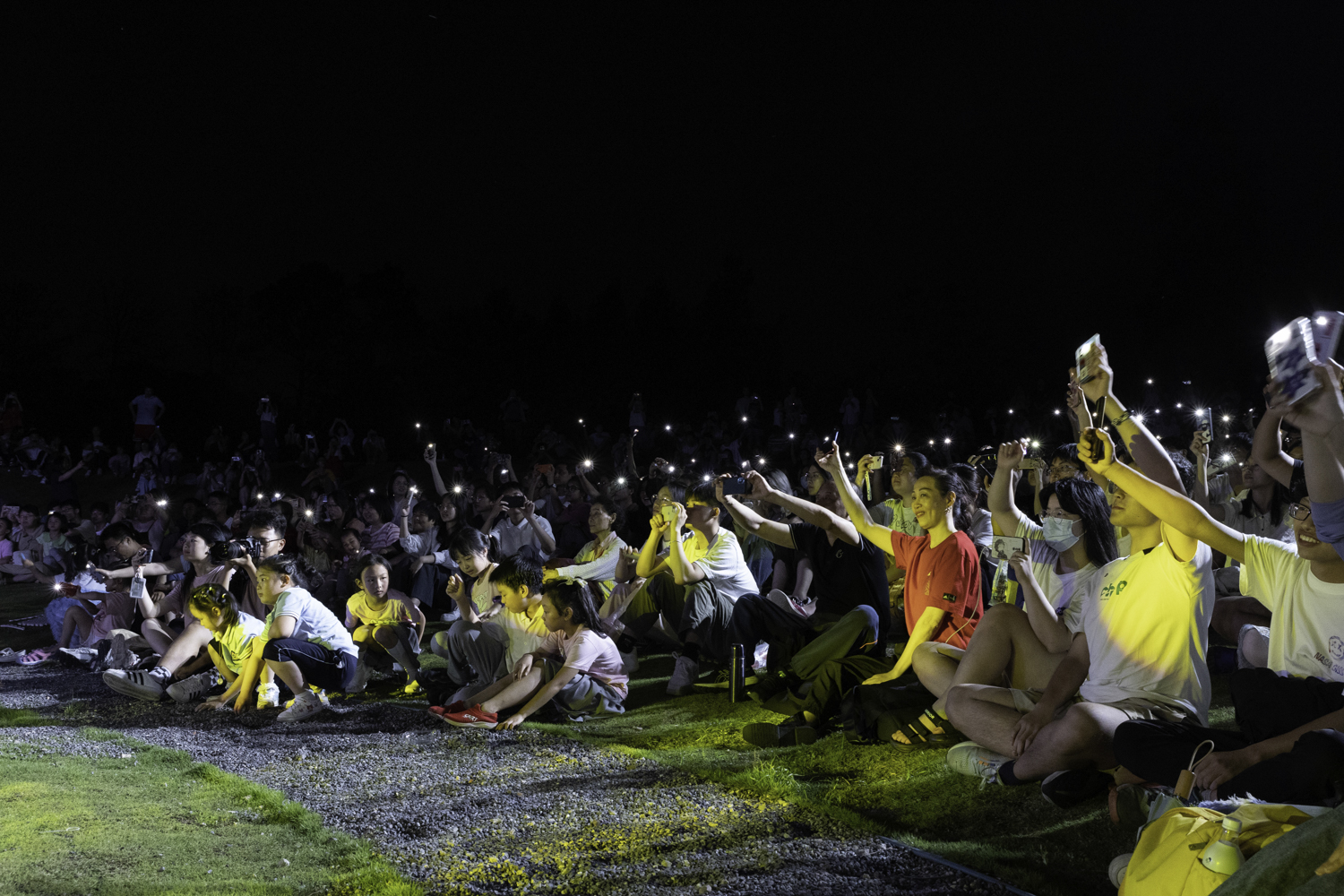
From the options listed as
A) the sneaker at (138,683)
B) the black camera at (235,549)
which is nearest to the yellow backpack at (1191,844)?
the black camera at (235,549)

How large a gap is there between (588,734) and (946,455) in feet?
31.5

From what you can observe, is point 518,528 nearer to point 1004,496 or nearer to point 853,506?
point 853,506

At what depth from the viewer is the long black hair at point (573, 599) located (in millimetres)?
5590

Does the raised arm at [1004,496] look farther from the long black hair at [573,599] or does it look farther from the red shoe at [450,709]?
the red shoe at [450,709]

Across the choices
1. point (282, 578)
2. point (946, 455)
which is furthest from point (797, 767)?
point (946, 455)

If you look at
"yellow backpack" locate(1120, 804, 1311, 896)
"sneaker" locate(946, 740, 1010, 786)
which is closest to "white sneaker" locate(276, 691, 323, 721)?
"sneaker" locate(946, 740, 1010, 786)

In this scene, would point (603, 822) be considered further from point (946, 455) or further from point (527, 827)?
point (946, 455)

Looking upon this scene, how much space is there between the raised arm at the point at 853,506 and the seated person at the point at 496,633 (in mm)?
1923

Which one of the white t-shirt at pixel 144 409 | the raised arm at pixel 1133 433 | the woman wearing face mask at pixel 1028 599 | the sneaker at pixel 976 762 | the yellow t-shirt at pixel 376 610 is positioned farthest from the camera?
the white t-shirt at pixel 144 409

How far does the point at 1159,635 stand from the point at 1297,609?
450 mm

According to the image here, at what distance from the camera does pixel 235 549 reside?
6.84m

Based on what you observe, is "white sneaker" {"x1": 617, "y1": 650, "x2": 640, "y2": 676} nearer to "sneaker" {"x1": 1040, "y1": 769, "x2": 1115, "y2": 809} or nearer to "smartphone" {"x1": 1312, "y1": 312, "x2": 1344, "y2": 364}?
"sneaker" {"x1": 1040, "y1": 769, "x2": 1115, "y2": 809}

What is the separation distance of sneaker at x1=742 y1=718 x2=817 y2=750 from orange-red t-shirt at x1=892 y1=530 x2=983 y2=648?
0.72 m

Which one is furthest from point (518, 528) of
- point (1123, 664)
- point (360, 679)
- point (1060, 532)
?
point (1123, 664)
